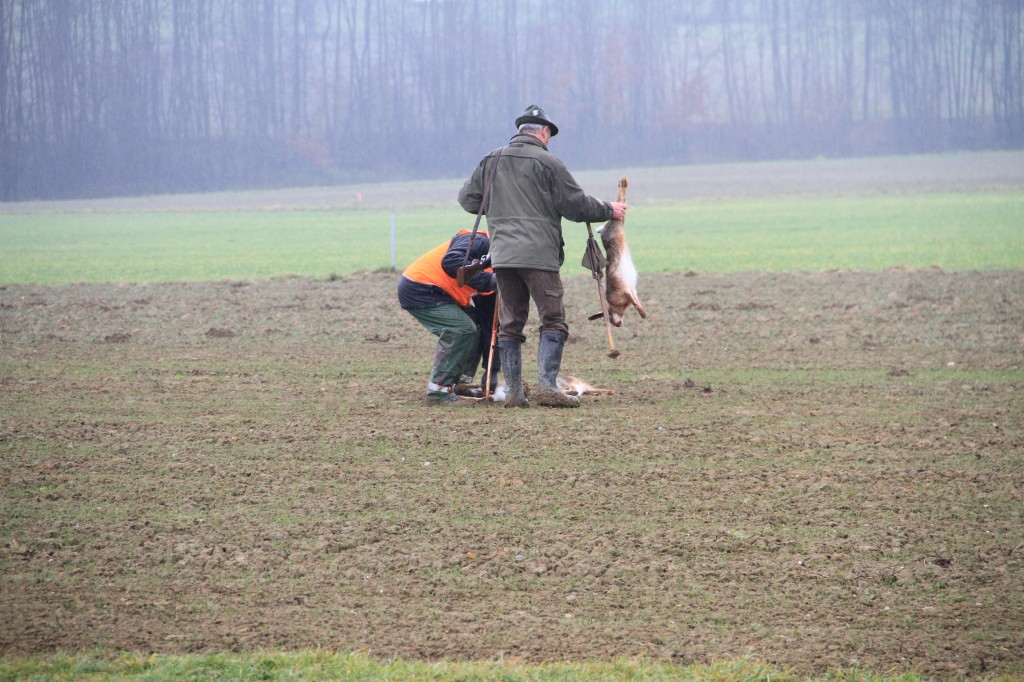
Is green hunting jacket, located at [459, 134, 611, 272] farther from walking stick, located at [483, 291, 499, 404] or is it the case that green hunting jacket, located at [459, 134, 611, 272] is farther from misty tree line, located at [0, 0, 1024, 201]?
misty tree line, located at [0, 0, 1024, 201]

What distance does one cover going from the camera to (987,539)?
5.21 metres

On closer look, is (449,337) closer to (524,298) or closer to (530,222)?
(524,298)

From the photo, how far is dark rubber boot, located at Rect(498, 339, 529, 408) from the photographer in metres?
7.95

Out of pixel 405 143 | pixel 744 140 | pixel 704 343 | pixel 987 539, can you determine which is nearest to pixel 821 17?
pixel 744 140

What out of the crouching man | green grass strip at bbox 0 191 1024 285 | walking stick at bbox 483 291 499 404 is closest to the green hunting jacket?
the crouching man

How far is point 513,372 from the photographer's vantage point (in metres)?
8.02

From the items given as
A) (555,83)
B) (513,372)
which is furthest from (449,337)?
(555,83)

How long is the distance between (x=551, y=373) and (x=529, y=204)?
49.6 inches

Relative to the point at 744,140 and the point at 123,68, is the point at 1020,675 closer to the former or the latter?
the point at 123,68

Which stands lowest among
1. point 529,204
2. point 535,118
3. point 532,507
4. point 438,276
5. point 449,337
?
point 532,507

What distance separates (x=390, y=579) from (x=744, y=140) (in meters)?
77.4

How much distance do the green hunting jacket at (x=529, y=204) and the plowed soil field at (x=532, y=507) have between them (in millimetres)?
1169

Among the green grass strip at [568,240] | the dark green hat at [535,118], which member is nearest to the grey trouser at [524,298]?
the dark green hat at [535,118]

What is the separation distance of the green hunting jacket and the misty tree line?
53.3m
